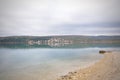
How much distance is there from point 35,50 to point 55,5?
3.07 feet

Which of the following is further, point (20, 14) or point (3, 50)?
point (3, 50)

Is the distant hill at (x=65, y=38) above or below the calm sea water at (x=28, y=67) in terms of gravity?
above

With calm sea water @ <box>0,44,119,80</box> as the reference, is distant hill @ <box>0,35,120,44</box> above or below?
above

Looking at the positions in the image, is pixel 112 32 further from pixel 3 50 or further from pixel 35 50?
pixel 3 50

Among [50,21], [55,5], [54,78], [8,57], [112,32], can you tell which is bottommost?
[54,78]

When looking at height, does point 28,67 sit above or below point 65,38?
below

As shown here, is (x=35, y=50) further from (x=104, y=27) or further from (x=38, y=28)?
(x=104, y=27)

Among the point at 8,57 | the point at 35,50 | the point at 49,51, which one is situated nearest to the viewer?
the point at 8,57

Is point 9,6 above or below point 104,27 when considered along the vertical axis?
above

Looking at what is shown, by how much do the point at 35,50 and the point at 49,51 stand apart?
1.15 feet

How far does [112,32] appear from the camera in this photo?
2.65 metres

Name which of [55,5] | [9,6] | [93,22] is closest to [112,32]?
[93,22]

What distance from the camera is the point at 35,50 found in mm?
3143

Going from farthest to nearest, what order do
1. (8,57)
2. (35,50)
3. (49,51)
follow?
(49,51)
(35,50)
(8,57)
